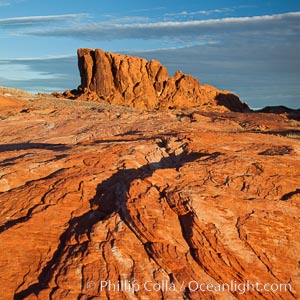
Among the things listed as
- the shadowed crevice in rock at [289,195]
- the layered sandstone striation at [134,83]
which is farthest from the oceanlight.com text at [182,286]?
the layered sandstone striation at [134,83]

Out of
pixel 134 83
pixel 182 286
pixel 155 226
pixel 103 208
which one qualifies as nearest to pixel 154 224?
pixel 155 226

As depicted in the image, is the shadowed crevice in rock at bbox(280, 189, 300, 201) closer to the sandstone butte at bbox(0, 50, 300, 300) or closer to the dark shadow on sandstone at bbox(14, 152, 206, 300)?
the sandstone butte at bbox(0, 50, 300, 300)

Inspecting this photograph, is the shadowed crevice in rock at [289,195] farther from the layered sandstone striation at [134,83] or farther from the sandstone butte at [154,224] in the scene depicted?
the layered sandstone striation at [134,83]

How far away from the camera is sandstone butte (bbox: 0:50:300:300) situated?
18.7 feet

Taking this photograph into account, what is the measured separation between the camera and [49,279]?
19.2 feet

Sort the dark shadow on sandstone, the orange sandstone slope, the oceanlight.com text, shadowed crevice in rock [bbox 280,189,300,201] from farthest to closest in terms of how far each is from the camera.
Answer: shadowed crevice in rock [bbox 280,189,300,201]
the dark shadow on sandstone
the orange sandstone slope
the oceanlight.com text

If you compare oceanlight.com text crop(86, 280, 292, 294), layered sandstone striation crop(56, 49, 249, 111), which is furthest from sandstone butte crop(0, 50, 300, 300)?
layered sandstone striation crop(56, 49, 249, 111)

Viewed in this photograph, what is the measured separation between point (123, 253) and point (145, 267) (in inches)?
14.9

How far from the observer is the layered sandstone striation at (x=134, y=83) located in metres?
79.6

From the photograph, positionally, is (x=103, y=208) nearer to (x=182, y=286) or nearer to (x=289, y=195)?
(x=182, y=286)

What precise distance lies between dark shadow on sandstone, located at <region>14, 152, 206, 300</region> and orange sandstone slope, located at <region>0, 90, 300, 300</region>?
2 cm

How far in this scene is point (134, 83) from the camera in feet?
269

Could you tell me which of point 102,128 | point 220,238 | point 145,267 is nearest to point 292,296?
point 220,238

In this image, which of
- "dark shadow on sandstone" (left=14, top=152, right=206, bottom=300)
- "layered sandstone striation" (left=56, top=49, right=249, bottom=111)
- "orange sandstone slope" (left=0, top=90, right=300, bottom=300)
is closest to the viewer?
"orange sandstone slope" (left=0, top=90, right=300, bottom=300)
